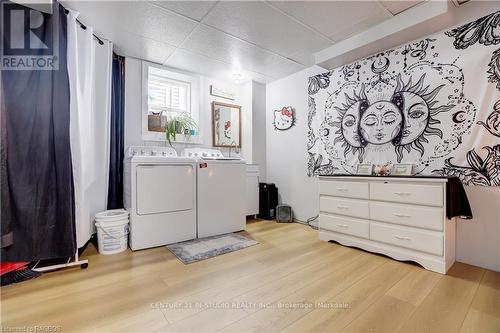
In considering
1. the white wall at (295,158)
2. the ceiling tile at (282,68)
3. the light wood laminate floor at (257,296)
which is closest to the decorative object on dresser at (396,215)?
the light wood laminate floor at (257,296)

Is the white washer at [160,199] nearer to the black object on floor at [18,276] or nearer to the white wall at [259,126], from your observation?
the black object on floor at [18,276]

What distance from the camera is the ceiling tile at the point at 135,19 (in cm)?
198

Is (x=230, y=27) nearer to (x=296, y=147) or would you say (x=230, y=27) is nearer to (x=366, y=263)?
(x=296, y=147)

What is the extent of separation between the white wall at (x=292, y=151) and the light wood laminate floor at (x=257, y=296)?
126 cm

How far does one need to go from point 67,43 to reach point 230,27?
1440 millimetres

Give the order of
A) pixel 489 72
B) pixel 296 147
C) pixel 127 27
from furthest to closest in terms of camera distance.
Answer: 1. pixel 296 147
2. pixel 127 27
3. pixel 489 72

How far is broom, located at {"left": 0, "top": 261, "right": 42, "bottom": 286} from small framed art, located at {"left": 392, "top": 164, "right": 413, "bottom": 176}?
326cm

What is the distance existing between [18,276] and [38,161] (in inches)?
34.2

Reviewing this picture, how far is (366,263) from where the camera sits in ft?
6.60

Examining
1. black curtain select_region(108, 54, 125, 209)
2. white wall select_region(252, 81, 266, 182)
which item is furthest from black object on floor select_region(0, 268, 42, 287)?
white wall select_region(252, 81, 266, 182)

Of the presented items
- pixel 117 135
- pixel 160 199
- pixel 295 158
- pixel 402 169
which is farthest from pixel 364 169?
pixel 117 135

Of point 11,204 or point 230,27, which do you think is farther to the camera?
point 230,27

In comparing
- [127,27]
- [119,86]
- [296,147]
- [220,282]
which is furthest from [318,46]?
[220,282]

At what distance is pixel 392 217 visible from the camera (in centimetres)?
208
